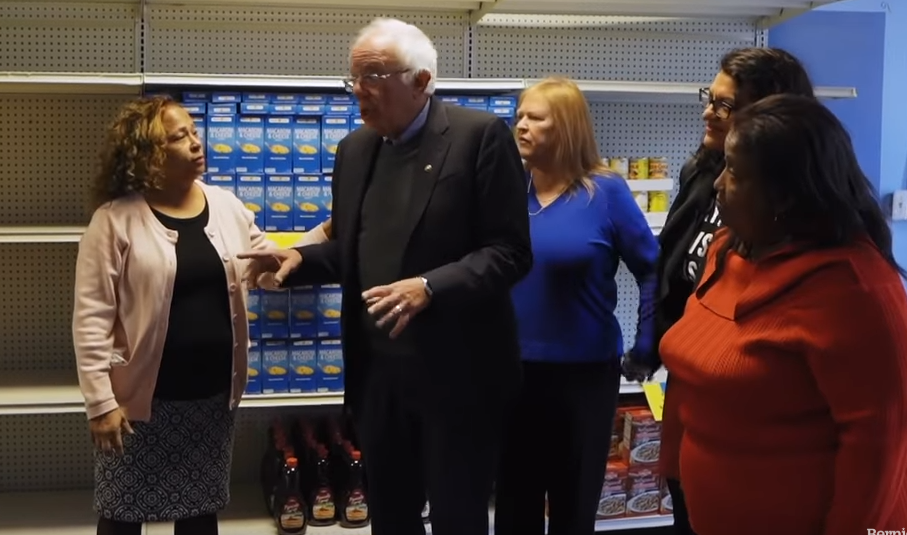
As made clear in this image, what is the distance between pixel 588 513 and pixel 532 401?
13.9 inches

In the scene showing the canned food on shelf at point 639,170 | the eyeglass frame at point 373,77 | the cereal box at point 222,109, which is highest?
the eyeglass frame at point 373,77

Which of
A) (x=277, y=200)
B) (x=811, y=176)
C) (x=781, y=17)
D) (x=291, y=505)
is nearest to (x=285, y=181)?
(x=277, y=200)

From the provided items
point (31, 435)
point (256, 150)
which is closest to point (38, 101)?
point (256, 150)

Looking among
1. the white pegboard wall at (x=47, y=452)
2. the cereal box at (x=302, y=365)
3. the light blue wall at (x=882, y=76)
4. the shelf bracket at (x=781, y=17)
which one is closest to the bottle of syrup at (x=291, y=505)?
the cereal box at (x=302, y=365)

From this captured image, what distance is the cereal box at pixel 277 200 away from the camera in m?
3.05

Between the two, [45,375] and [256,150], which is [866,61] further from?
[45,375]

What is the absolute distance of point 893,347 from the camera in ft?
4.72

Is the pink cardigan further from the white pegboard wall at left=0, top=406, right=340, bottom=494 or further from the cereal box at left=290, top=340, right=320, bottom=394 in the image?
the white pegboard wall at left=0, top=406, right=340, bottom=494

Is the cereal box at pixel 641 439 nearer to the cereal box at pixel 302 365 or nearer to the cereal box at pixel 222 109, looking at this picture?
the cereal box at pixel 302 365

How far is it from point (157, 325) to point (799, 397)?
155 centimetres

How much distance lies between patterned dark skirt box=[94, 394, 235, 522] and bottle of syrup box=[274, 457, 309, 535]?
60 cm

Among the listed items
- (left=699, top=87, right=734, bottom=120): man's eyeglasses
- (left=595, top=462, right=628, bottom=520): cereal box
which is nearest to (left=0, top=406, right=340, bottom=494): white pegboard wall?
(left=595, top=462, right=628, bottom=520): cereal box

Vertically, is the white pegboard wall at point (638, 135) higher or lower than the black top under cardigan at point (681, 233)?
higher

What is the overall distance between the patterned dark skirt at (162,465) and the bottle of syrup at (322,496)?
0.66m
